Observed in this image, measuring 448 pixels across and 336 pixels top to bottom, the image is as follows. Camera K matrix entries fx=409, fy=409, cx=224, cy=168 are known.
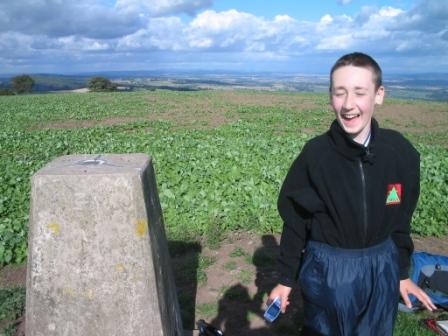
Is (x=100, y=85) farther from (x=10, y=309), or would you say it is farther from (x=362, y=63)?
(x=362, y=63)

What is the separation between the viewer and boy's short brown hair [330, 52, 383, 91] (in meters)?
2.16

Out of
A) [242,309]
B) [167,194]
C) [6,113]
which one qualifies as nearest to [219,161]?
[167,194]

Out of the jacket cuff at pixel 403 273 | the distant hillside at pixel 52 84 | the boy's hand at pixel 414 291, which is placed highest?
the jacket cuff at pixel 403 273

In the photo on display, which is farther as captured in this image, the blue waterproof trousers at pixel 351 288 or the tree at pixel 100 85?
the tree at pixel 100 85

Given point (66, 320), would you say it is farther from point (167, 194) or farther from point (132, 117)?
point (132, 117)

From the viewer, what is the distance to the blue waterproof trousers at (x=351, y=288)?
Answer: 2.28 metres

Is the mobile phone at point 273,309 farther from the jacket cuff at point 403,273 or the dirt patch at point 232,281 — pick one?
the dirt patch at point 232,281

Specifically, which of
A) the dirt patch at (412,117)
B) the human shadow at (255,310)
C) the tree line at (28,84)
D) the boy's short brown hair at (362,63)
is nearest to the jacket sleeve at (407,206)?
the boy's short brown hair at (362,63)

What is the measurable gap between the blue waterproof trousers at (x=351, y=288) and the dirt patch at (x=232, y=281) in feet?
6.01

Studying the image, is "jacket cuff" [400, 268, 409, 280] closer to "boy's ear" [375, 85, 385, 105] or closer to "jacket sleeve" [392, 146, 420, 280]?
"jacket sleeve" [392, 146, 420, 280]

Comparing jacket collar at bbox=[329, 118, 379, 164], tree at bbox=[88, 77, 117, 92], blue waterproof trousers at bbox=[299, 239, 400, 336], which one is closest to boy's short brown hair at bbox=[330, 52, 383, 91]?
jacket collar at bbox=[329, 118, 379, 164]

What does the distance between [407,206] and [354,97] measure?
2.50ft

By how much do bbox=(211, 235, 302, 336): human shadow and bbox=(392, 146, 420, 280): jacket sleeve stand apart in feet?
6.30

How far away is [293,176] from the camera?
2453 mm
